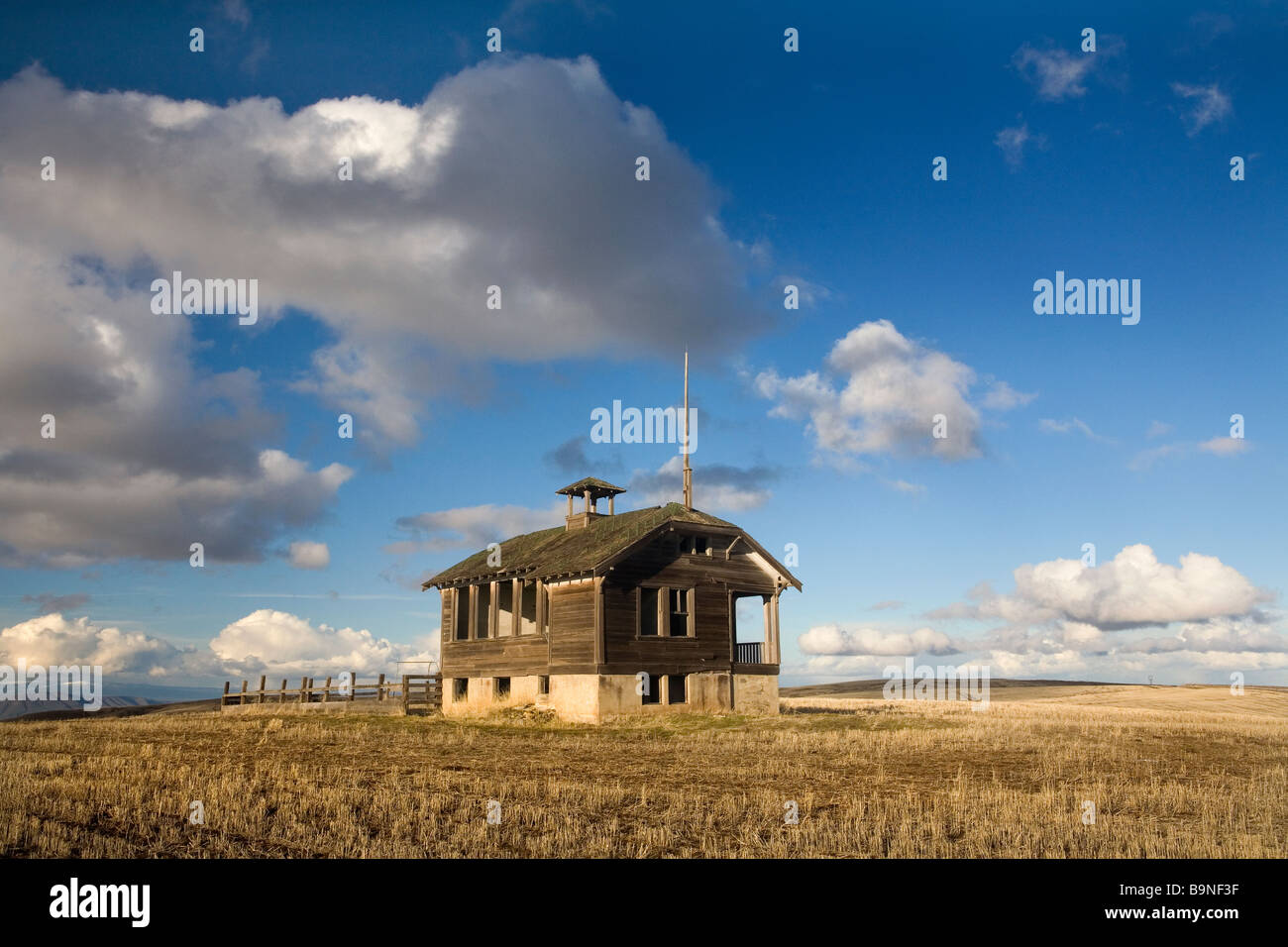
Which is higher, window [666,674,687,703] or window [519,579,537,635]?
window [519,579,537,635]

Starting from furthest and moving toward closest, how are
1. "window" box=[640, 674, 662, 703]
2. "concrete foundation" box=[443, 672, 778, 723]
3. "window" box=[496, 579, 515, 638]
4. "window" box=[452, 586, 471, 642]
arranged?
"window" box=[496, 579, 515, 638]
"window" box=[452, 586, 471, 642]
"window" box=[640, 674, 662, 703]
"concrete foundation" box=[443, 672, 778, 723]

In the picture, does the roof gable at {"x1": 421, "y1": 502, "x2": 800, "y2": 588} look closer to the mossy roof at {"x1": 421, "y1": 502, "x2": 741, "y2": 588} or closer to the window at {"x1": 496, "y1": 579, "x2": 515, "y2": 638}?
the mossy roof at {"x1": 421, "y1": 502, "x2": 741, "y2": 588}

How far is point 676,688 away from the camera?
37812 mm

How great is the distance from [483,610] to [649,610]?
9.52 meters

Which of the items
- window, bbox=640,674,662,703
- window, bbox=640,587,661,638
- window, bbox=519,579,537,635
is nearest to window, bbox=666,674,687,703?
window, bbox=640,674,662,703

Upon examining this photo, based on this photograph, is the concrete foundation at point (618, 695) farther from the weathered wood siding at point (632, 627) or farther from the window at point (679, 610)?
the window at point (679, 610)

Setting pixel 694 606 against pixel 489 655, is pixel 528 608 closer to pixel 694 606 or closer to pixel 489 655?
pixel 489 655

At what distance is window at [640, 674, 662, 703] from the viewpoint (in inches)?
1444

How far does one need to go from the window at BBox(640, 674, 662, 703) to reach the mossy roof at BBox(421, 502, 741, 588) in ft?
16.6

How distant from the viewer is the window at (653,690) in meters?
36.7

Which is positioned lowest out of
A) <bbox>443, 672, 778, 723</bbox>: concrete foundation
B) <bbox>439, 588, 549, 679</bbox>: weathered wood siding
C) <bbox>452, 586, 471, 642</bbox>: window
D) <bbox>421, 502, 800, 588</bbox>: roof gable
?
<bbox>443, 672, 778, 723</bbox>: concrete foundation
